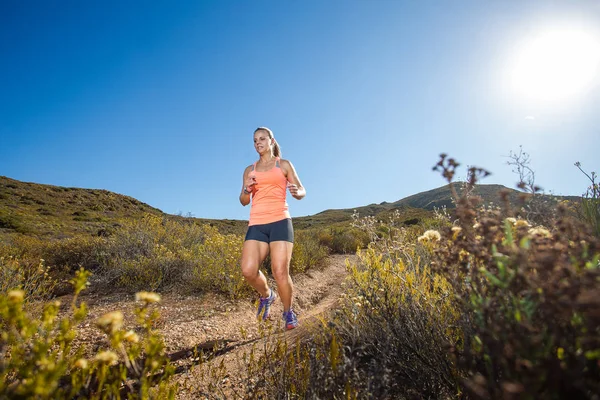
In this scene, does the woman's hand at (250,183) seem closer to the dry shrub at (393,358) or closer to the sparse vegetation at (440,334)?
the sparse vegetation at (440,334)

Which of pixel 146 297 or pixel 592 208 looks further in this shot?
pixel 592 208

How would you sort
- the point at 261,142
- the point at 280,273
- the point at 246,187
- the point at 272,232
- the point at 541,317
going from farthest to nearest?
1. the point at 261,142
2. the point at 246,187
3. the point at 272,232
4. the point at 280,273
5. the point at 541,317

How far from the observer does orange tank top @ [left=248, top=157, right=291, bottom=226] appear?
3.40 metres

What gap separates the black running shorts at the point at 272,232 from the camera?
3.30 meters

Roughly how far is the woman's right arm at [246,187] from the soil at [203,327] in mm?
1351

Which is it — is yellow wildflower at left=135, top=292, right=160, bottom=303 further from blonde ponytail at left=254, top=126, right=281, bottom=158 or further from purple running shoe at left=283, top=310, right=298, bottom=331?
blonde ponytail at left=254, top=126, right=281, bottom=158

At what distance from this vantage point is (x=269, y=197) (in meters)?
3.50

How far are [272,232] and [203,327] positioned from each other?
1.46 metres

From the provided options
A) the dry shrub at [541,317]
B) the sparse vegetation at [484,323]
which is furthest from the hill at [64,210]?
the dry shrub at [541,317]

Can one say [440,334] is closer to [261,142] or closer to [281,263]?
[281,263]

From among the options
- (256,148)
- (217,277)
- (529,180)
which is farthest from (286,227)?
(529,180)

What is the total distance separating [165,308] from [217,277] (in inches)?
34.5

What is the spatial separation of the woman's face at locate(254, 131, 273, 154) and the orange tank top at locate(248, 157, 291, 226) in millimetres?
252

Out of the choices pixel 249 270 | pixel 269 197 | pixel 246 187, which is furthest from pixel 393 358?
pixel 246 187
